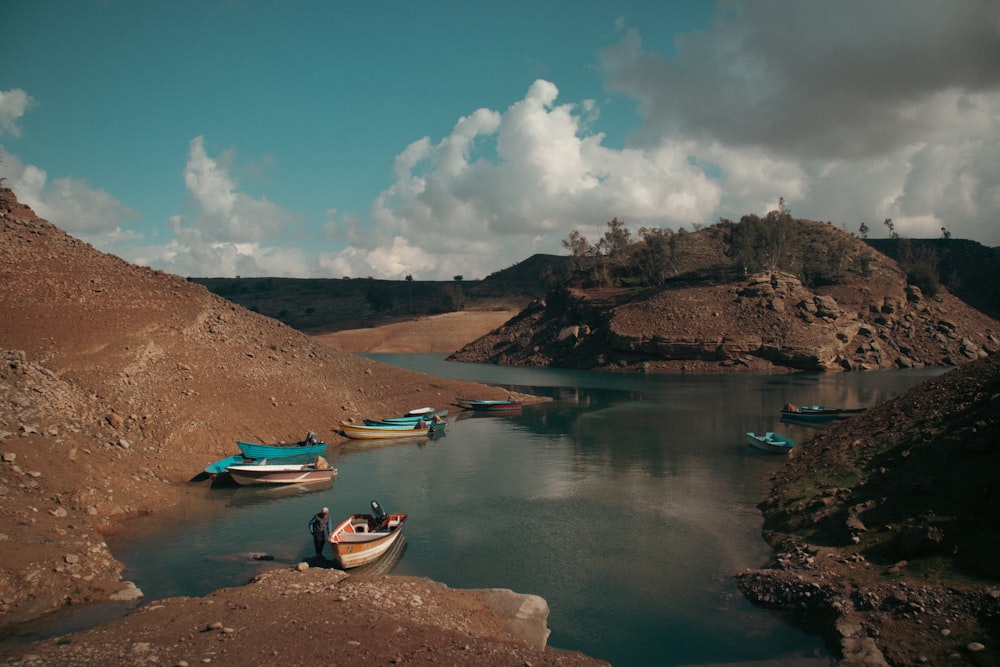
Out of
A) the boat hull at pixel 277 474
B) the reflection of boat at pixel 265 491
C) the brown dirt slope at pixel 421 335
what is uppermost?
the brown dirt slope at pixel 421 335

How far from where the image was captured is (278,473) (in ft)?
105

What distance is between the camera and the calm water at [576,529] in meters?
17.3

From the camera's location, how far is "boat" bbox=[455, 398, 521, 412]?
192 ft

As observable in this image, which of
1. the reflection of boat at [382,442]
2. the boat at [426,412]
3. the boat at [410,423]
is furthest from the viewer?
the boat at [426,412]

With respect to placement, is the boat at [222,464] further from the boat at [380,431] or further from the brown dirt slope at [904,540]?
the brown dirt slope at [904,540]

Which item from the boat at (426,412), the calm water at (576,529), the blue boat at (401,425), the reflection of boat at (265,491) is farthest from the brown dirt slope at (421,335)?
the reflection of boat at (265,491)

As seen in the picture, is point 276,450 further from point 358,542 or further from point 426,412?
point 426,412

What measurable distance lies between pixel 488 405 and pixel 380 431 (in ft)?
49.8

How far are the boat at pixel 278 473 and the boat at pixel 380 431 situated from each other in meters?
10.5

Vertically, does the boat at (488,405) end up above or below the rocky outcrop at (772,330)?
below

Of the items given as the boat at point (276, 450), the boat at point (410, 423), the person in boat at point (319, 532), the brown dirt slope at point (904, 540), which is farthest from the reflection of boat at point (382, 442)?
the brown dirt slope at point (904, 540)

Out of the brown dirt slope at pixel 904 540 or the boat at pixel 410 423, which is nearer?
the brown dirt slope at pixel 904 540

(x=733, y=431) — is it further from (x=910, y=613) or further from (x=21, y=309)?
(x=21, y=309)

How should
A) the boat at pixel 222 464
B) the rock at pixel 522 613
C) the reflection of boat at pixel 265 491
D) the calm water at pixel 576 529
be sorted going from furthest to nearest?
the boat at pixel 222 464 → the reflection of boat at pixel 265 491 → the calm water at pixel 576 529 → the rock at pixel 522 613
